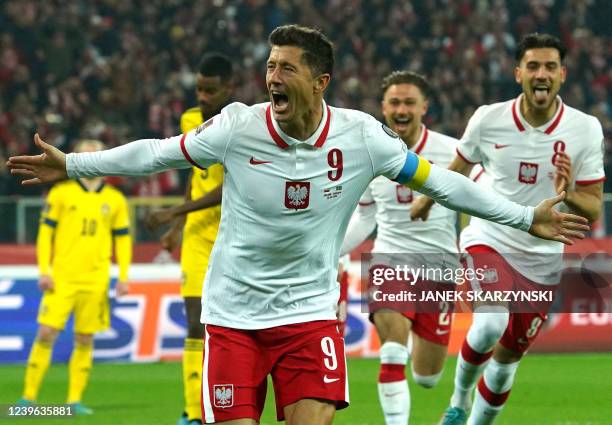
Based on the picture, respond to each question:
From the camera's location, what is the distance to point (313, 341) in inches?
216

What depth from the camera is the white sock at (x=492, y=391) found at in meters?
8.27

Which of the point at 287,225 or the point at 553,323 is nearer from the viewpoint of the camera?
the point at 287,225

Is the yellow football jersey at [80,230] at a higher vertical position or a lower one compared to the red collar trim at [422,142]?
lower

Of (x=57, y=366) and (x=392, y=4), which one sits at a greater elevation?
(x=392, y=4)

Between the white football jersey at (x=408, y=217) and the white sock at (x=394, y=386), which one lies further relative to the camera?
the white football jersey at (x=408, y=217)

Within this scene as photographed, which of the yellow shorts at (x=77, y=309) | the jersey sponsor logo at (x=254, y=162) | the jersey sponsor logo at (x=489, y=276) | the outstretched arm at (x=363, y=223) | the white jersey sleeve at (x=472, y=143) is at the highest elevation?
the jersey sponsor logo at (x=254, y=162)

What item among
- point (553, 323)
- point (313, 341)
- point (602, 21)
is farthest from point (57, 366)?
point (602, 21)

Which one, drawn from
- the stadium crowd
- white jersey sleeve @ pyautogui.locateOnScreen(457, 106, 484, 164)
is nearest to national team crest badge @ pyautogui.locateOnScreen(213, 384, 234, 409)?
white jersey sleeve @ pyautogui.locateOnScreen(457, 106, 484, 164)

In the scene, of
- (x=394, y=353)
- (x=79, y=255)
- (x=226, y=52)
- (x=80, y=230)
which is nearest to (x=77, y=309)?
(x=79, y=255)

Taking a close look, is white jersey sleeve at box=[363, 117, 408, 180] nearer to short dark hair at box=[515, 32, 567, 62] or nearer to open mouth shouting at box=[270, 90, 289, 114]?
open mouth shouting at box=[270, 90, 289, 114]

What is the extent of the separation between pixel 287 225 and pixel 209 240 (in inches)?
134

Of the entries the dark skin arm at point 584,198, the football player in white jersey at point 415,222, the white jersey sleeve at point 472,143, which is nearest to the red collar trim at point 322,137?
the dark skin arm at point 584,198

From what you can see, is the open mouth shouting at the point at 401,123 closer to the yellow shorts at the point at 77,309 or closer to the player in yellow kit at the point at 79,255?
the player in yellow kit at the point at 79,255

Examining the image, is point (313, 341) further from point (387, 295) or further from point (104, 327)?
point (104, 327)
